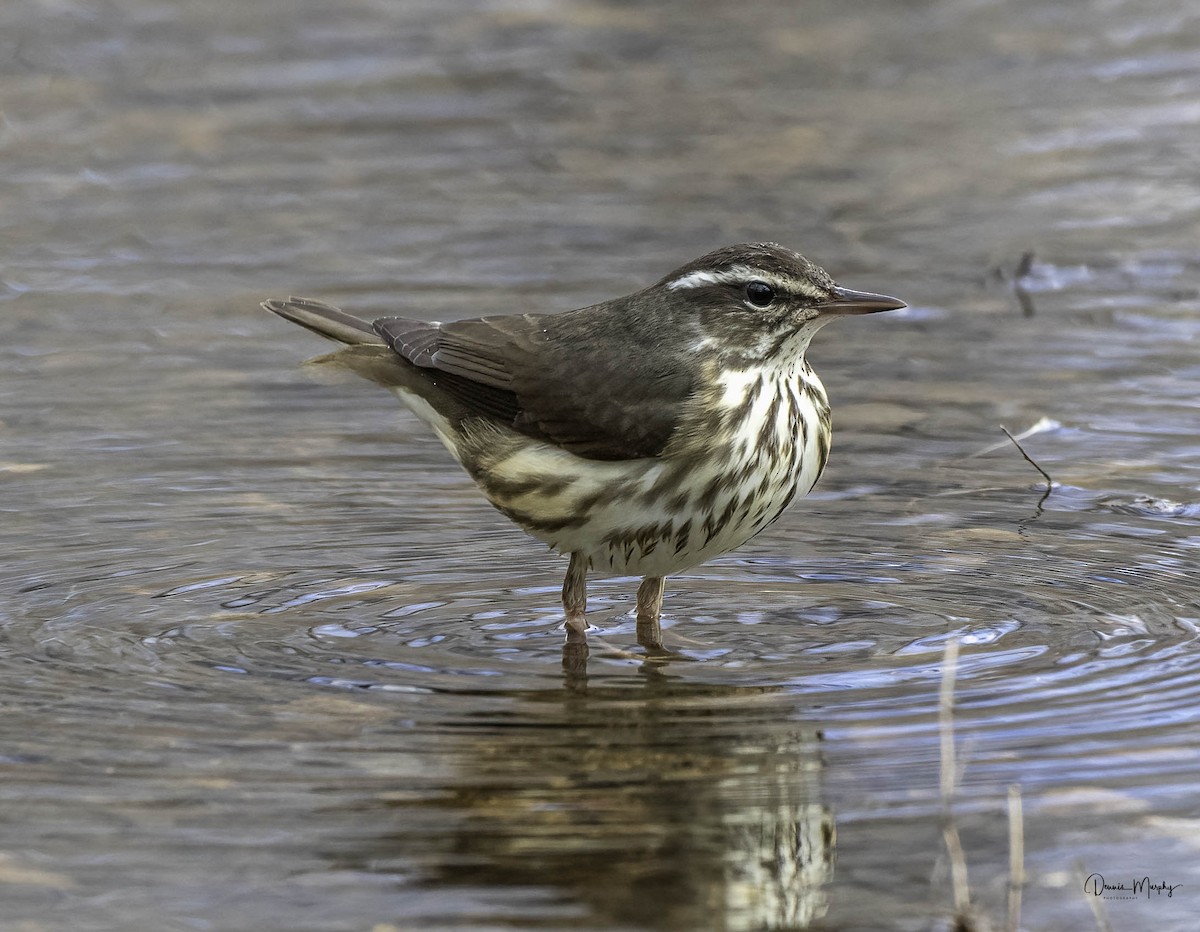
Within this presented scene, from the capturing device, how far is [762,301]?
718cm

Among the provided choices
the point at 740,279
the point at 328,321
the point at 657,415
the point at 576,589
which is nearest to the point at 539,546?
the point at 576,589

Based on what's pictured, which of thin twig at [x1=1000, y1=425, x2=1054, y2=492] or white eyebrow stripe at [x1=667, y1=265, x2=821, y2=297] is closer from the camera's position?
white eyebrow stripe at [x1=667, y1=265, x2=821, y2=297]

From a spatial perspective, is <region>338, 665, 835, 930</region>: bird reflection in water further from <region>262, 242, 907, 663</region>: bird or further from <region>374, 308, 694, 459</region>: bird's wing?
<region>374, 308, 694, 459</region>: bird's wing

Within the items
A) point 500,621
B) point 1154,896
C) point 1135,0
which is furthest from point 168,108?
point 1154,896

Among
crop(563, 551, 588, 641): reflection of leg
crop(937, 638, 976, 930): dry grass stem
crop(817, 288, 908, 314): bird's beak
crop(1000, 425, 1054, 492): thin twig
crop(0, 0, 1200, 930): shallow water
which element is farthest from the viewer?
crop(1000, 425, 1054, 492): thin twig

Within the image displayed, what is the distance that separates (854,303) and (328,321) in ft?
7.66

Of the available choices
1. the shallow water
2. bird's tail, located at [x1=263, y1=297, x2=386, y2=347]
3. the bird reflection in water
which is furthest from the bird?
the bird reflection in water

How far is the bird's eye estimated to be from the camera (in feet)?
23.5

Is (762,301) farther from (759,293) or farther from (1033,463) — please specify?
(1033,463)

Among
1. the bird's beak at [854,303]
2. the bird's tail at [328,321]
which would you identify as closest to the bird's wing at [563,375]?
the bird's tail at [328,321]

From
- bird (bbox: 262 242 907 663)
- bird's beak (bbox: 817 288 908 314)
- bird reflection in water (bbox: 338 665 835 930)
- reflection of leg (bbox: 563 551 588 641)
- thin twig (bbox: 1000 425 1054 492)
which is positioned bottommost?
bird reflection in water (bbox: 338 665 835 930)

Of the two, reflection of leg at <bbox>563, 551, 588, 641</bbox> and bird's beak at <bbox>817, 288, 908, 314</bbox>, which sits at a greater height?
bird's beak at <bbox>817, 288, 908, 314</bbox>

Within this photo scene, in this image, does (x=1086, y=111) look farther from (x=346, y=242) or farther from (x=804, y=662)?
(x=804, y=662)

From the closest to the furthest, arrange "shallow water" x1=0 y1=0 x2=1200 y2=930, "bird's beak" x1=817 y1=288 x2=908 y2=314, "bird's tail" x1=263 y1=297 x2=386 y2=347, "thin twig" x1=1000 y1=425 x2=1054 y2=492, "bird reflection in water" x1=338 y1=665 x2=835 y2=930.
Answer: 1. "bird reflection in water" x1=338 y1=665 x2=835 y2=930
2. "shallow water" x1=0 y1=0 x2=1200 y2=930
3. "bird's beak" x1=817 y1=288 x2=908 y2=314
4. "bird's tail" x1=263 y1=297 x2=386 y2=347
5. "thin twig" x1=1000 y1=425 x2=1054 y2=492
